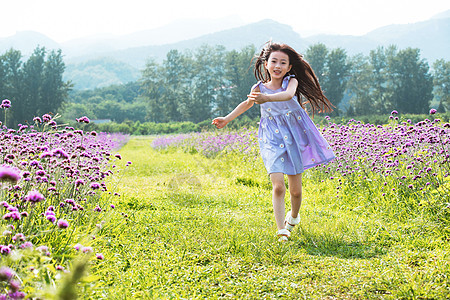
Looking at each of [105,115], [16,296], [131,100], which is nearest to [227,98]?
[105,115]

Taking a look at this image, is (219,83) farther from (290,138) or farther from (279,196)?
(279,196)

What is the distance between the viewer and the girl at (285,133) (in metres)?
3.77

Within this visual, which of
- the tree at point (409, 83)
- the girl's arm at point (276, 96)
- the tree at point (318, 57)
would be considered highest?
the tree at point (318, 57)

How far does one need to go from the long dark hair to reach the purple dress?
0.86 ft

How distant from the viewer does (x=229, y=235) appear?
3.61m

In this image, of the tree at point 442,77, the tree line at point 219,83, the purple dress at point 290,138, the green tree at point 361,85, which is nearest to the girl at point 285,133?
the purple dress at point 290,138

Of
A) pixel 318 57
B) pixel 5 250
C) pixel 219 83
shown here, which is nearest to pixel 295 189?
pixel 5 250

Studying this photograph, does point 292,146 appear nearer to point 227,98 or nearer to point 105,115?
point 227,98

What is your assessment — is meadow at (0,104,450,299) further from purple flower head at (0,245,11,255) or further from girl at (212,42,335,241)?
girl at (212,42,335,241)

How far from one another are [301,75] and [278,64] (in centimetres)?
45

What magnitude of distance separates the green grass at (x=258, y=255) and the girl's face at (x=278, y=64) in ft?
5.27

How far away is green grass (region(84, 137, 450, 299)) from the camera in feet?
8.15

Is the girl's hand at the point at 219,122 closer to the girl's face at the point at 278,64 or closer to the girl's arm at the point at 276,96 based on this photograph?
the girl's arm at the point at 276,96

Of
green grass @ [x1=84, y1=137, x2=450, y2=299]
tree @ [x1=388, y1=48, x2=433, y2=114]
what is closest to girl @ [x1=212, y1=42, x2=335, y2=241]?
green grass @ [x1=84, y1=137, x2=450, y2=299]
